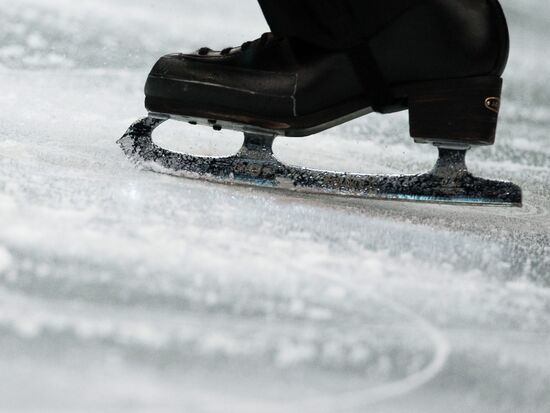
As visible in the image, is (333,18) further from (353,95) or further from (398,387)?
(398,387)

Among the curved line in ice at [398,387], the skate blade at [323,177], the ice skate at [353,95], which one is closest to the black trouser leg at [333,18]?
the ice skate at [353,95]

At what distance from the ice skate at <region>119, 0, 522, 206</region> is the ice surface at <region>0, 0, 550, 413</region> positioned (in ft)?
0.16

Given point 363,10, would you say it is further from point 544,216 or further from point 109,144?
point 109,144

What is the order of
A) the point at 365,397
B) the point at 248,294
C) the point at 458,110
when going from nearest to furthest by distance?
the point at 365,397
the point at 248,294
the point at 458,110

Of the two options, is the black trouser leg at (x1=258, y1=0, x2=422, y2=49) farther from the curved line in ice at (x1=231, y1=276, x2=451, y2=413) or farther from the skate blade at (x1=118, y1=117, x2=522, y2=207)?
the curved line in ice at (x1=231, y1=276, x2=451, y2=413)

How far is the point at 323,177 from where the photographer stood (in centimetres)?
129

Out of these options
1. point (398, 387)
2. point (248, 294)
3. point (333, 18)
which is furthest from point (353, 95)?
point (398, 387)

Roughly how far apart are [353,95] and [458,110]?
0.14 m

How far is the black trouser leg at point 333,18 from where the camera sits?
1219 mm

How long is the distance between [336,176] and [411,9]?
238 millimetres

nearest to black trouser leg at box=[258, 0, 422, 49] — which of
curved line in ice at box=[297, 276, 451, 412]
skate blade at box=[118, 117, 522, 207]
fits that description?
skate blade at box=[118, 117, 522, 207]

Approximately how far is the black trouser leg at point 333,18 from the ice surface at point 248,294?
22 centimetres

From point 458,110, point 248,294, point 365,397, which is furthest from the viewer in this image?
point 458,110

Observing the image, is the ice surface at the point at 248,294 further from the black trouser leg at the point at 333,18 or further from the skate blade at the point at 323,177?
the black trouser leg at the point at 333,18
